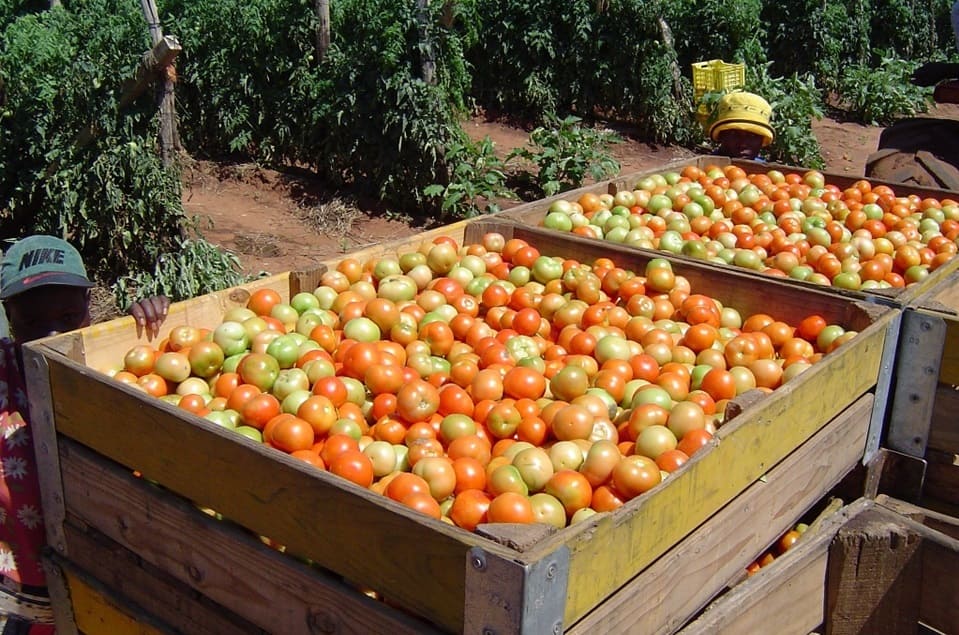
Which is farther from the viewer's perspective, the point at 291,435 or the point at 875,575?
the point at 291,435

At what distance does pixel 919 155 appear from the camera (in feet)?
19.1

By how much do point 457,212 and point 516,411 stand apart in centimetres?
747

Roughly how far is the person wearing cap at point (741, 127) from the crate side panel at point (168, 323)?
13.0ft

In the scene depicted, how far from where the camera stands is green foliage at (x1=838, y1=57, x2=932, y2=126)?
19109 millimetres

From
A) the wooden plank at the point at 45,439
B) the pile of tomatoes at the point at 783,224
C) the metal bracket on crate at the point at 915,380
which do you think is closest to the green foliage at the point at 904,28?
the pile of tomatoes at the point at 783,224

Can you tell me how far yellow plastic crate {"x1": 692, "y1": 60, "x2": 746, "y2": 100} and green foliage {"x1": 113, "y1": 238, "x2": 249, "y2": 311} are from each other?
30.4 feet

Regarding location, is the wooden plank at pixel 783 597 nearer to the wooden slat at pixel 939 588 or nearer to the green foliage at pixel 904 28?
the wooden slat at pixel 939 588

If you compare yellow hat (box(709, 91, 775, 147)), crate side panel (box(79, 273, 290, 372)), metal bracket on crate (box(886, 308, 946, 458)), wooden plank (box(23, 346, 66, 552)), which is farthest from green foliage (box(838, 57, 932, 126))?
wooden plank (box(23, 346, 66, 552))

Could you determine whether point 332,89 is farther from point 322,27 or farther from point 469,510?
point 469,510

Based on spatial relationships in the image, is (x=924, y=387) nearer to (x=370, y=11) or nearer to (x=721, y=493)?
(x=721, y=493)

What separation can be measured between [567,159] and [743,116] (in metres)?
4.79

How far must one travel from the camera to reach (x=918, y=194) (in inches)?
204

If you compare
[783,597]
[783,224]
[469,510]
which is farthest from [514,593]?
[783,224]

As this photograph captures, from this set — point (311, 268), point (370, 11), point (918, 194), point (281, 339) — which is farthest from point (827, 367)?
point (370, 11)
